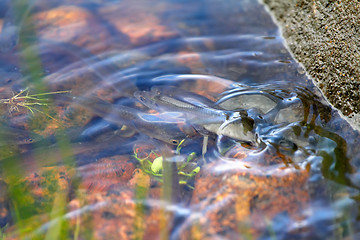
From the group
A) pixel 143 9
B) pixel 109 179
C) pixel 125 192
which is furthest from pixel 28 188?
pixel 143 9

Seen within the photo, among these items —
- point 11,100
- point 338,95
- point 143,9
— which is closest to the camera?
point 338,95

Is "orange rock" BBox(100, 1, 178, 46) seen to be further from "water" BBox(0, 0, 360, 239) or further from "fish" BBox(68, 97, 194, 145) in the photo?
"fish" BBox(68, 97, 194, 145)

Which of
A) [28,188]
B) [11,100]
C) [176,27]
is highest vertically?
[176,27]

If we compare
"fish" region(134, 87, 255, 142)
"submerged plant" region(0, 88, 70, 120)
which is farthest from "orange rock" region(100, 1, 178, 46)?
"submerged plant" region(0, 88, 70, 120)

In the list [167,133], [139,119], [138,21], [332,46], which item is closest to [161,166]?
[167,133]

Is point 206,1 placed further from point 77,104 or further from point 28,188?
point 28,188

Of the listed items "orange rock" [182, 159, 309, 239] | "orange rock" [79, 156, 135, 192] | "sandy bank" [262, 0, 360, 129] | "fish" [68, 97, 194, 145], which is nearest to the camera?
"orange rock" [182, 159, 309, 239]

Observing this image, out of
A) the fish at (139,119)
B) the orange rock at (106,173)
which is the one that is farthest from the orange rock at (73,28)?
the orange rock at (106,173)
